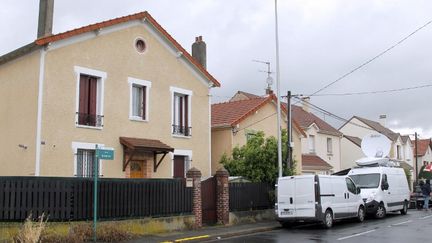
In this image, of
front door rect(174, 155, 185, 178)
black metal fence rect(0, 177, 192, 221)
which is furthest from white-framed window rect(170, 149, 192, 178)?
black metal fence rect(0, 177, 192, 221)

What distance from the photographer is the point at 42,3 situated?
19.8 meters

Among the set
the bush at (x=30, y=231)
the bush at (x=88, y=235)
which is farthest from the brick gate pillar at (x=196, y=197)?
the bush at (x=30, y=231)

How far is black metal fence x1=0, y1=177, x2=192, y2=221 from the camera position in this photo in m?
14.4

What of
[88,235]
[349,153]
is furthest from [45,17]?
[349,153]

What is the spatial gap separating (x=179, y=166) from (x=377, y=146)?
10722mm

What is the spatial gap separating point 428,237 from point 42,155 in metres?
12.7

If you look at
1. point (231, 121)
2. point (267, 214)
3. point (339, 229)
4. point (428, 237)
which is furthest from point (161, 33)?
point (428, 237)

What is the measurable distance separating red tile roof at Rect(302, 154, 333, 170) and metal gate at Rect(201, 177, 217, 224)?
56.9ft

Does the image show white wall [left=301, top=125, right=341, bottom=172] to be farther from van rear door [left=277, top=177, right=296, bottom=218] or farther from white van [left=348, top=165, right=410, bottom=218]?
van rear door [left=277, top=177, right=296, bottom=218]

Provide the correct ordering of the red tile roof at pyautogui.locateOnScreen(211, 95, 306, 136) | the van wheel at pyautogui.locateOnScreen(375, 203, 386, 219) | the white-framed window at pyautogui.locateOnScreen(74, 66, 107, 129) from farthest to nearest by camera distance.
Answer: the red tile roof at pyautogui.locateOnScreen(211, 95, 306, 136)
the van wheel at pyautogui.locateOnScreen(375, 203, 386, 219)
the white-framed window at pyautogui.locateOnScreen(74, 66, 107, 129)

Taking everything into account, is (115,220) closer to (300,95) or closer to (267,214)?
(267,214)

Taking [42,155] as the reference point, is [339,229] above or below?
below

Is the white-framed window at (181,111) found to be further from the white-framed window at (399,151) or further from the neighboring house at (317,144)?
the white-framed window at (399,151)

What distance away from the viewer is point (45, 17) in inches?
765
